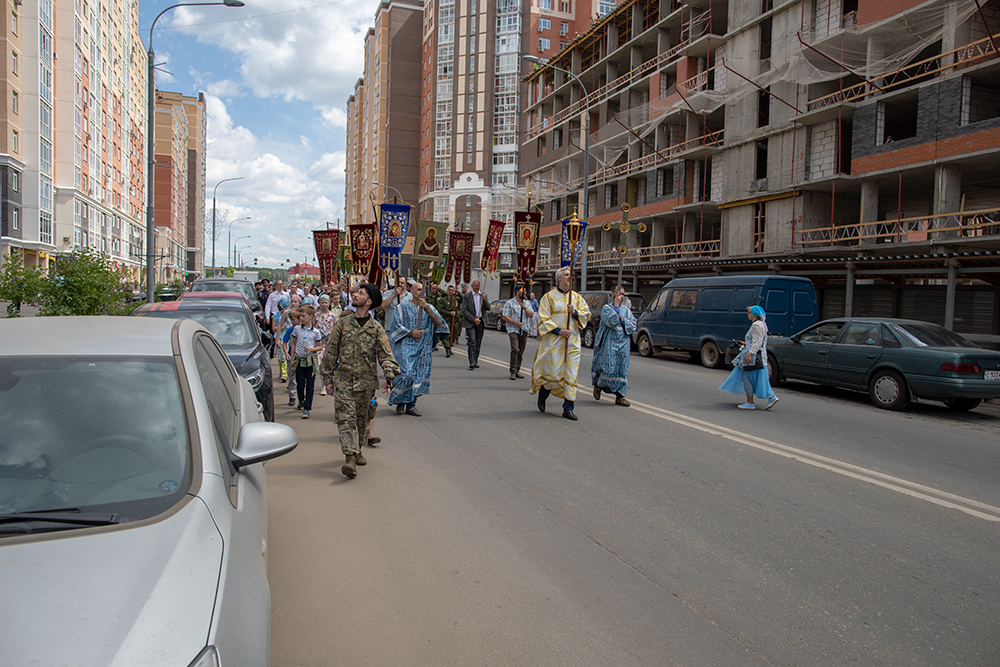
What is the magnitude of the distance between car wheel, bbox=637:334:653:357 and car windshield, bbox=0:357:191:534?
1804cm

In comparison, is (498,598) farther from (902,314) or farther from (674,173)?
(674,173)

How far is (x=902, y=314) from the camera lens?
19.8m

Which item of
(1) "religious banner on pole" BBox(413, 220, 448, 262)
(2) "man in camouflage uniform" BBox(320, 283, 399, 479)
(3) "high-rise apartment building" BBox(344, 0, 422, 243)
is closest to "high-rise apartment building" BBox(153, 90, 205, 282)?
(3) "high-rise apartment building" BBox(344, 0, 422, 243)

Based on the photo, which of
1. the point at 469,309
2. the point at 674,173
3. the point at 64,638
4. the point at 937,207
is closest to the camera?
the point at 64,638

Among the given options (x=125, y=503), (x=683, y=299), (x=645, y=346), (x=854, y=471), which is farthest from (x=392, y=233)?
(x=125, y=503)

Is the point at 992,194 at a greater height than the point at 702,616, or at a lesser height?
greater

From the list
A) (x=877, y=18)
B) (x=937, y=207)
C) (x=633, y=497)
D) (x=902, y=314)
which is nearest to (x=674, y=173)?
(x=877, y=18)

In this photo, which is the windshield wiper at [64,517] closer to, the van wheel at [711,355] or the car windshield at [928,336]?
the car windshield at [928,336]

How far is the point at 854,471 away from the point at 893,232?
21.4m

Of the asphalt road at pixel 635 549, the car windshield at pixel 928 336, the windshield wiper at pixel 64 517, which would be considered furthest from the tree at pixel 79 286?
the car windshield at pixel 928 336

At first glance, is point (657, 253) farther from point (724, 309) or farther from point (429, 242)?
point (429, 242)

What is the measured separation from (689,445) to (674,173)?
34863 mm

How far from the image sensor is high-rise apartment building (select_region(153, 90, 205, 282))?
90062 mm

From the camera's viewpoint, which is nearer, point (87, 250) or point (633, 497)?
point (633, 497)
